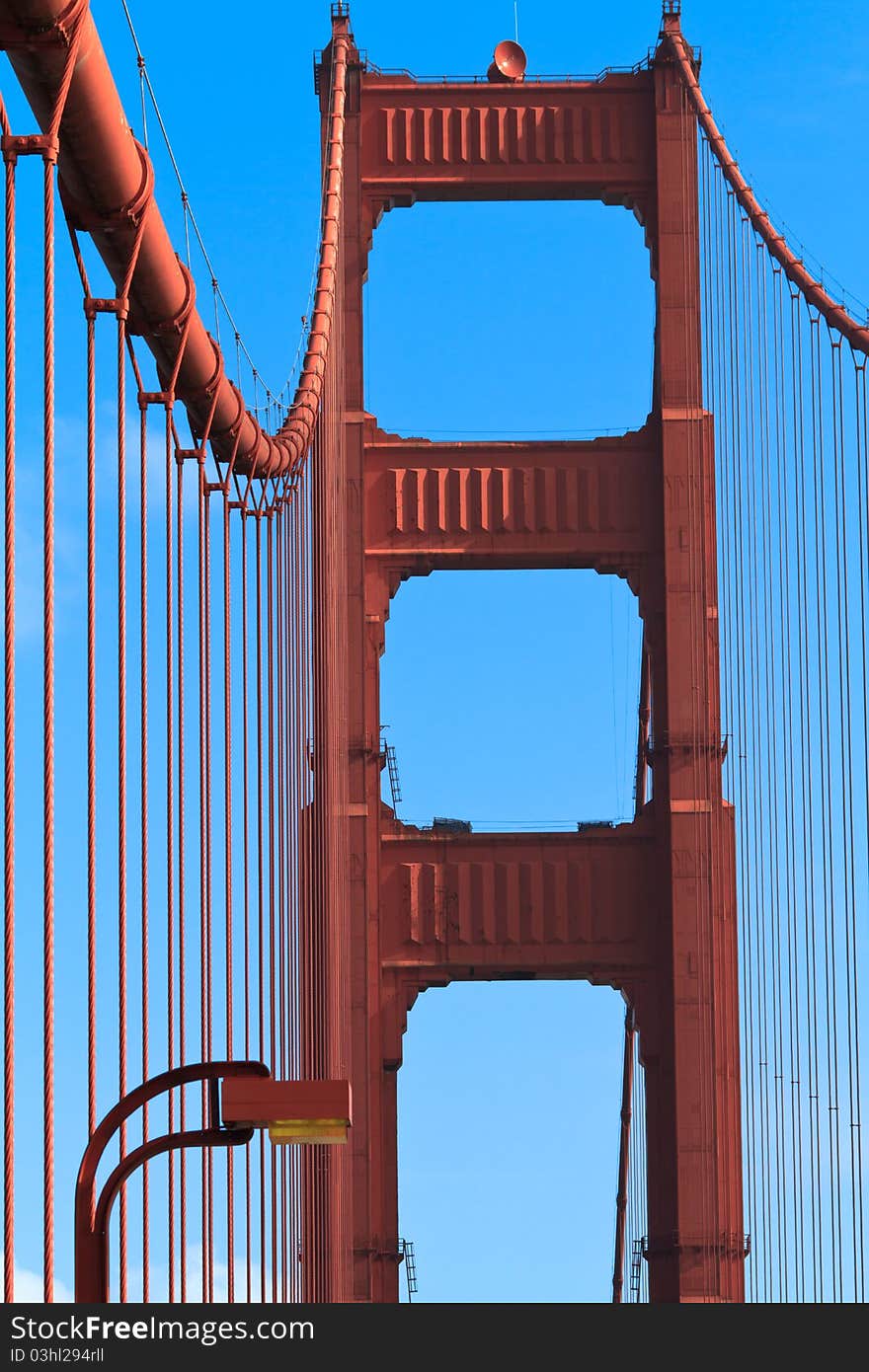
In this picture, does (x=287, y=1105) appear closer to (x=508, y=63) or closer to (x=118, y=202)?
(x=118, y=202)

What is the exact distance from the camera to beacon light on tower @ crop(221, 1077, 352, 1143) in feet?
23.1

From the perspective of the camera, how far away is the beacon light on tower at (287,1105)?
278 inches

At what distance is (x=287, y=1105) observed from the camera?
7.07 meters

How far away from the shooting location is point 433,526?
24.5 metres

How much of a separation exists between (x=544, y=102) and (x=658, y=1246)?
32.5ft

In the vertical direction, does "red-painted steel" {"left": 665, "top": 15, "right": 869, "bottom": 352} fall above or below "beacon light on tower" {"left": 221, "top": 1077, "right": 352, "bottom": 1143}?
above

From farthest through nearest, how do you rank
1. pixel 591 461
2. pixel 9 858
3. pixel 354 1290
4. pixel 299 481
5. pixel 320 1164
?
pixel 591 461 < pixel 354 1290 < pixel 320 1164 < pixel 299 481 < pixel 9 858

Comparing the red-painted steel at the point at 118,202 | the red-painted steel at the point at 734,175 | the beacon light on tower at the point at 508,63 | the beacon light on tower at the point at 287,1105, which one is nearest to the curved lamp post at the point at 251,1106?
the beacon light on tower at the point at 287,1105

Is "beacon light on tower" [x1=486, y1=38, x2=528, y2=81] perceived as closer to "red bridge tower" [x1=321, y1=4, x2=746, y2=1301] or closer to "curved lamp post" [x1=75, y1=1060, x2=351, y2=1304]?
"red bridge tower" [x1=321, y1=4, x2=746, y2=1301]

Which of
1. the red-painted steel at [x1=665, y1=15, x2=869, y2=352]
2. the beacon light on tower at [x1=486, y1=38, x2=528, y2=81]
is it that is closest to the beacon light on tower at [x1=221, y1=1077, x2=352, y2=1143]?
the red-painted steel at [x1=665, y1=15, x2=869, y2=352]

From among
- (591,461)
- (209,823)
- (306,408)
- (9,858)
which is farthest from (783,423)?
(9,858)

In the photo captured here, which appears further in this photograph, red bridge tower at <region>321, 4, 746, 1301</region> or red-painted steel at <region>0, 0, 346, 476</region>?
red bridge tower at <region>321, 4, 746, 1301</region>

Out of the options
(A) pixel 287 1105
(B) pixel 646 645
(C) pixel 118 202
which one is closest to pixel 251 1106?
(A) pixel 287 1105

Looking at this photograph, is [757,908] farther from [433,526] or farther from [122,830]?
[122,830]
